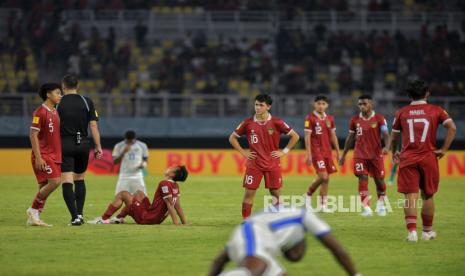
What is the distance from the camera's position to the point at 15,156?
31.0 metres

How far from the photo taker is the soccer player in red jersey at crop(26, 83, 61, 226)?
12566 mm

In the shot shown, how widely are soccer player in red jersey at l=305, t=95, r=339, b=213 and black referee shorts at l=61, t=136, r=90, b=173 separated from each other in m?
5.25

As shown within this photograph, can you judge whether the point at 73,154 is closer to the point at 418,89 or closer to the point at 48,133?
the point at 48,133

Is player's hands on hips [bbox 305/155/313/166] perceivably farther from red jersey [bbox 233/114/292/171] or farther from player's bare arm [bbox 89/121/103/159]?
player's bare arm [bbox 89/121/103/159]

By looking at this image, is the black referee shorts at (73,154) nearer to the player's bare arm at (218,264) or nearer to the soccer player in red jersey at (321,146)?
the soccer player in red jersey at (321,146)

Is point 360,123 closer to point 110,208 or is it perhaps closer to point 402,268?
point 110,208

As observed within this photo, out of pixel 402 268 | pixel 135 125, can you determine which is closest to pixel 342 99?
pixel 135 125

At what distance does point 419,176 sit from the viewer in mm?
11367

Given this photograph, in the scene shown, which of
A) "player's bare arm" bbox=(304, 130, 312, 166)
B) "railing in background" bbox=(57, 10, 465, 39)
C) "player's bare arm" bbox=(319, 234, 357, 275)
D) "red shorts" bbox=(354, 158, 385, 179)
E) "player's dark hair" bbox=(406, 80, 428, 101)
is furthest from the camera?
"railing in background" bbox=(57, 10, 465, 39)

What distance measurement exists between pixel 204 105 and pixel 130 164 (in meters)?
14.4

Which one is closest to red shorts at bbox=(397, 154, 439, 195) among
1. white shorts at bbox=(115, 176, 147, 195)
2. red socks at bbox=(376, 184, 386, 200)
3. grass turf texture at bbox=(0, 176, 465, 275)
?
grass turf texture at bbox=(0, 176, 465, 275)

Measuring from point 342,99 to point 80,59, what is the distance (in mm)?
12237

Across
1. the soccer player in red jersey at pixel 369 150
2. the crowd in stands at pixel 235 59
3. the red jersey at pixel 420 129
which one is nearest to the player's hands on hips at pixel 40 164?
the red jersey at pixel 420 129

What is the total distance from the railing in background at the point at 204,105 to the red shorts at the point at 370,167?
46.2 ft
